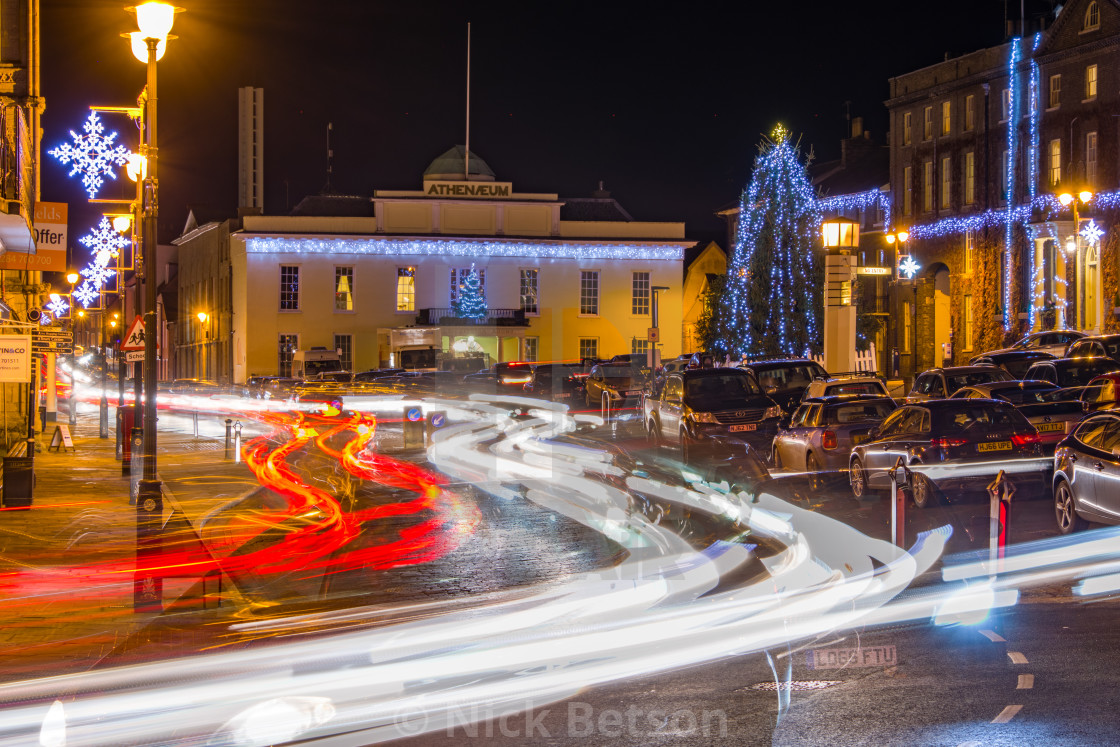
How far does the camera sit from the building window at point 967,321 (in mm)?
52812

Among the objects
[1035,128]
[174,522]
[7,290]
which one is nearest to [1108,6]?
[1035,128]

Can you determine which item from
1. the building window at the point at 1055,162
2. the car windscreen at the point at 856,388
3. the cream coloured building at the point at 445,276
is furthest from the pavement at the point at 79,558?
the cream coloured building at the point at 445,276

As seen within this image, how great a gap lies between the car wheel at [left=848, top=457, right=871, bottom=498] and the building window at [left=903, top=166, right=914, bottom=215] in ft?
138

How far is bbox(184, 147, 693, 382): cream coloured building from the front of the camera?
7175cm

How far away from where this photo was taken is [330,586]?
12.9m

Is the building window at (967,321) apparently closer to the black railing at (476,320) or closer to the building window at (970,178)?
the building window at (970,178)

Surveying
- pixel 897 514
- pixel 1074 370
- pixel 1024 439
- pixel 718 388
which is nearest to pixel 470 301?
pixel 718 388

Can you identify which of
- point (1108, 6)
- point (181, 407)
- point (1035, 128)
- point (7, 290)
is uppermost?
point (1108, 6)

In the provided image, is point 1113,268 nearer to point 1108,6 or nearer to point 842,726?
point 1108,6

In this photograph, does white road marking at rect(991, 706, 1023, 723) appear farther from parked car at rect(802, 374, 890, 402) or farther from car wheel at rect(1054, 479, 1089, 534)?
parked car at rect(802, 374, 890, 402)

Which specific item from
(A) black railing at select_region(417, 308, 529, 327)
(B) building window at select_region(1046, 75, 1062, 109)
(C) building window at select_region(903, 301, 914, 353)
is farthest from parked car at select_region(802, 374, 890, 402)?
(A) black railing at select_region(417, 308, 529, 327)

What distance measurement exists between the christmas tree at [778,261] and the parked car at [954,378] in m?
21.1

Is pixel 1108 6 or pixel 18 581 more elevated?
pixel 1108 6

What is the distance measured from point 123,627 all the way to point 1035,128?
154 ft
